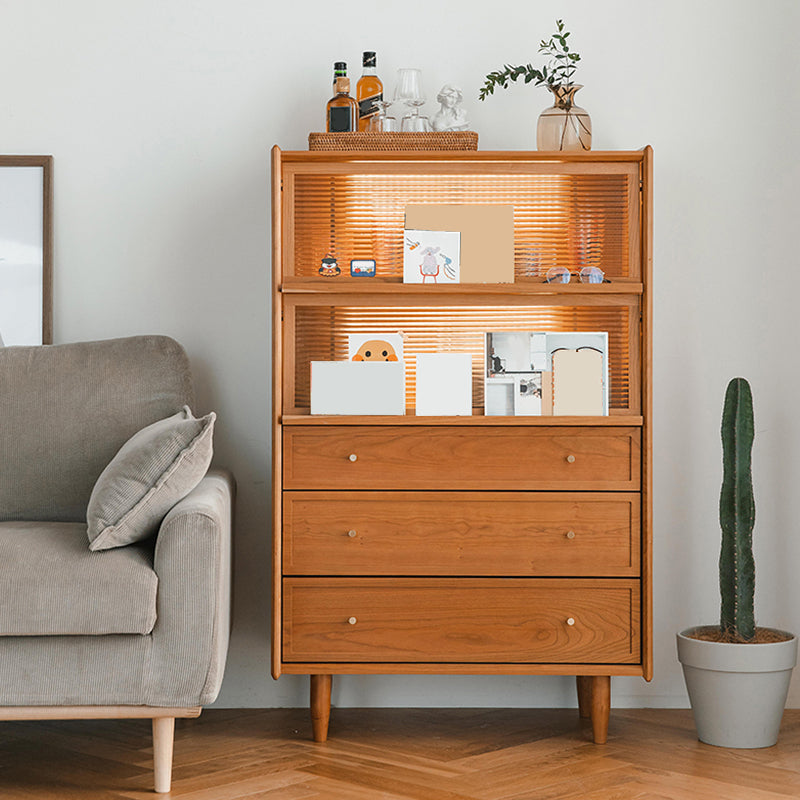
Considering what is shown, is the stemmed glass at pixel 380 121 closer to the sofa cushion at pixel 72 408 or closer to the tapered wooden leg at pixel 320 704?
the sofa cushion at pixel 72 408

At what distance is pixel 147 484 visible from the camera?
2061 millimetres

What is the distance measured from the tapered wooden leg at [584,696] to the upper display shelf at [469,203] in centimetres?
104

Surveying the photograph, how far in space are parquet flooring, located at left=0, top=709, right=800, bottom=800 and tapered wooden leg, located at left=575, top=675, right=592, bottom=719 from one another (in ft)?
0.11

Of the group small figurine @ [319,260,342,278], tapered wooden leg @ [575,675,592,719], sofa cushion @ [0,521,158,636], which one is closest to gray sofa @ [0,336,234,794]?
sofa cushion @ [0,521,158,636]

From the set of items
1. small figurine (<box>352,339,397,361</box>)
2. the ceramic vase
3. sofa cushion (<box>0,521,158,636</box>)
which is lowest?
sofa cushion (<box>0,521,158,636</box>)

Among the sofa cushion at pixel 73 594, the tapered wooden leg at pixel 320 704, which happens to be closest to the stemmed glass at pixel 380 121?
the sofa cushion at pixel 73 594

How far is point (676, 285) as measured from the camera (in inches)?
110

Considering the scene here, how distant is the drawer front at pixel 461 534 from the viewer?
2383mm

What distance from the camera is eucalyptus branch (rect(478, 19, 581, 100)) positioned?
2.59 meters

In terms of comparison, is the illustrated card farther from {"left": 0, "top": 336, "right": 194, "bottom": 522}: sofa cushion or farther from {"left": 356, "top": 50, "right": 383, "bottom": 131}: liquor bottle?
{"left": 0, "top": 336, "right": 194, "bottom": 522}: sofa cushion

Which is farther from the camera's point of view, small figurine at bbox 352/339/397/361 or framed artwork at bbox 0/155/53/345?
Result: framed artwork at bbox 0/155/53/345

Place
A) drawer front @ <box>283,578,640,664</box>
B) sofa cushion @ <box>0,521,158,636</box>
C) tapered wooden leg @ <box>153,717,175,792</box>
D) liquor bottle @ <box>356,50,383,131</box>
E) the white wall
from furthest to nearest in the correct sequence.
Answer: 1. the white wall
2. liquor bottle @ <box>356,50,383,131</box>
3. drawer front @ <box>283,578,640,664</box>
4. tapered wooden leg @ <box>153,717,175,792</box>
5. sofa cushion @ <box>0,521,158,636</box>

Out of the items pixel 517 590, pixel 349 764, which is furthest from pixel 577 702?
pixel 349 764

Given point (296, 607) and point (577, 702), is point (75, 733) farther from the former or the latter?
point (577, 702)
